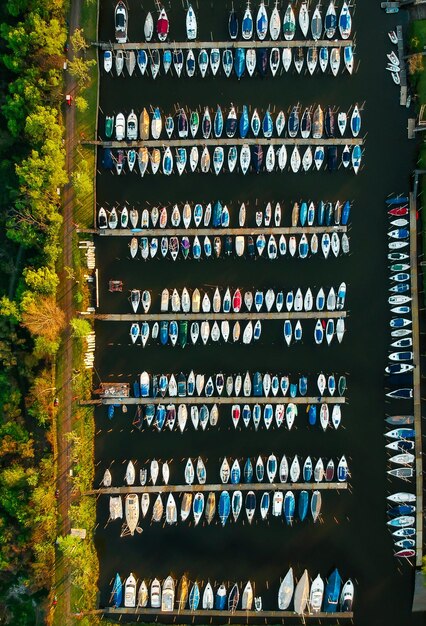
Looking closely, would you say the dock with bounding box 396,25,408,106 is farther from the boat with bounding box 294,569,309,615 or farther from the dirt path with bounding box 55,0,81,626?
the boat with bounding box 294,569,309,615

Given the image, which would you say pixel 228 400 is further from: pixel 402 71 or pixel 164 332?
pixel 402 71

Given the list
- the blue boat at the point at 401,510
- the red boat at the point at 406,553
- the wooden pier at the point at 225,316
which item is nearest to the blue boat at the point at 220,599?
the red boat at the point at 406,553

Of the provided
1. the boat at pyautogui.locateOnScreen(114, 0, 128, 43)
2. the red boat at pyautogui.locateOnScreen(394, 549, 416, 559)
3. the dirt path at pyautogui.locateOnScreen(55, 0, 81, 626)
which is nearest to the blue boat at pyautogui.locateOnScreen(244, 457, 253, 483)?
the red boat at pyautogui.locateOnScreen(394, 549, 416, 559)

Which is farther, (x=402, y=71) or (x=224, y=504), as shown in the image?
(x=402, y=71)

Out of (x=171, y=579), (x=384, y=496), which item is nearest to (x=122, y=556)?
(x=171, y=579)

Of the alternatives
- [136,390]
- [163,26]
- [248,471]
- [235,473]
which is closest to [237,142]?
[163,26]

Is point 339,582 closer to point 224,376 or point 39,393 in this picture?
point 224,376

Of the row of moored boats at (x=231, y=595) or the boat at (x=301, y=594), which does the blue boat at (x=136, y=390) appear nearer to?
the row of moored boats at (x=231, y=595)
